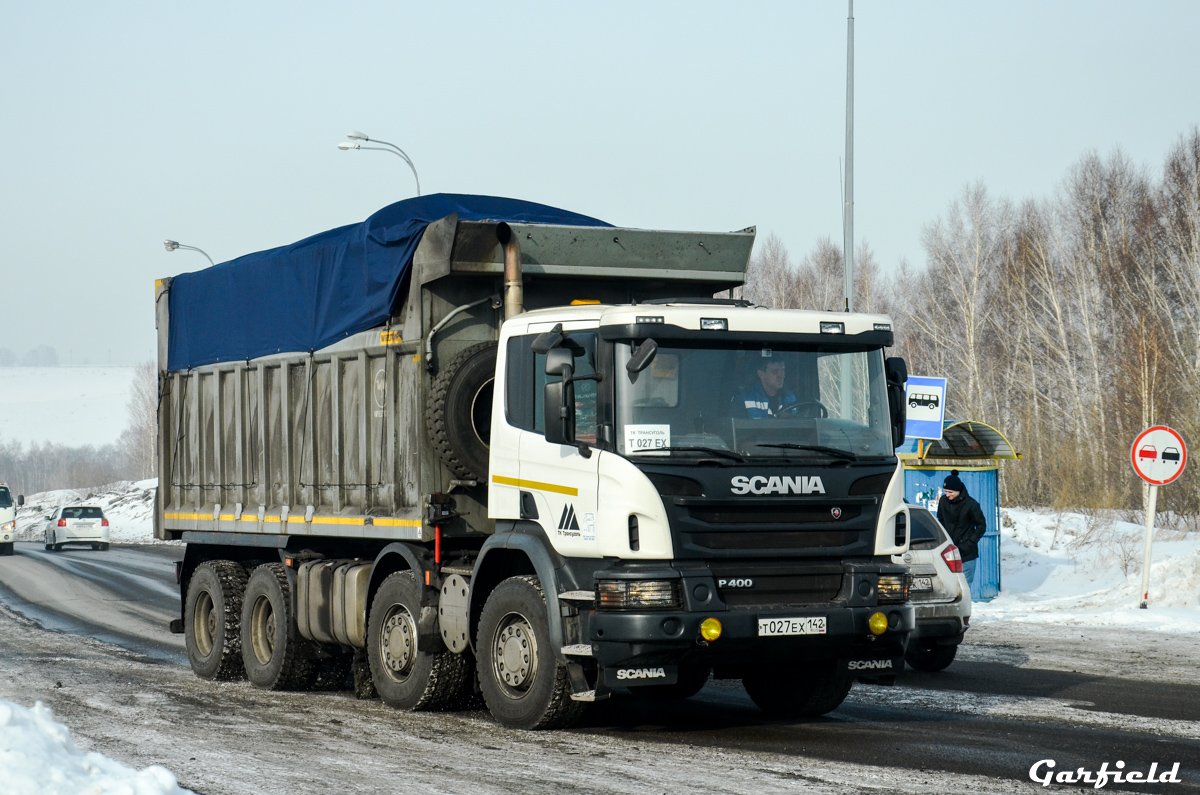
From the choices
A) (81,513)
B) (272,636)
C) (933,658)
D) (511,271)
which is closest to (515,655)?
(511,271)

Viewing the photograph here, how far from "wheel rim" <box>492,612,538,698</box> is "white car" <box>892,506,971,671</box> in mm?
3780

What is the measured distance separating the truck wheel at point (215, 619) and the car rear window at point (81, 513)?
3581 cm

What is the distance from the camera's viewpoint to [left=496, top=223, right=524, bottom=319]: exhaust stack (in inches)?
387

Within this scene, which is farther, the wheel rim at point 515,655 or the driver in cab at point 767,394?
the wheel rim at point 515,655

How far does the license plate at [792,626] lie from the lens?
8156 mm

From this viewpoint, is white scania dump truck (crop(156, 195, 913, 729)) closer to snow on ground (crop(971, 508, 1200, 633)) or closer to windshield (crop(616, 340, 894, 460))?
windshield (crop(616, 340, 894, 460))

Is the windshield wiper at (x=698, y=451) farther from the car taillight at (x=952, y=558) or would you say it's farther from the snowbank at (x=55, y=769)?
the car taillight at (x=952, y=558)

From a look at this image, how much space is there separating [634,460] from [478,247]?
2.56 m

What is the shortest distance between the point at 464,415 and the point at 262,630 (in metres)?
4.10

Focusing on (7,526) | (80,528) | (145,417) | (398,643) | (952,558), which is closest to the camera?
(398,643)

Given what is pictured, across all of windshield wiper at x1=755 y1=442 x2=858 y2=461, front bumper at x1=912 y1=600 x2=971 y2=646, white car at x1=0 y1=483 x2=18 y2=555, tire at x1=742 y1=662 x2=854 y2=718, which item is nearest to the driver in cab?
windshield wiper at x1=755 y1=442 x2=858 y2=461

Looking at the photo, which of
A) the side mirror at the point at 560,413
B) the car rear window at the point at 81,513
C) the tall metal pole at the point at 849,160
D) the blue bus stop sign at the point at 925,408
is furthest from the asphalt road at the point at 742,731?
the car rear window at the point at 81,513

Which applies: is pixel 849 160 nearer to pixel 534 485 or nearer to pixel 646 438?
pixel 534 485

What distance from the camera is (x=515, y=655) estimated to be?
8.98 m
